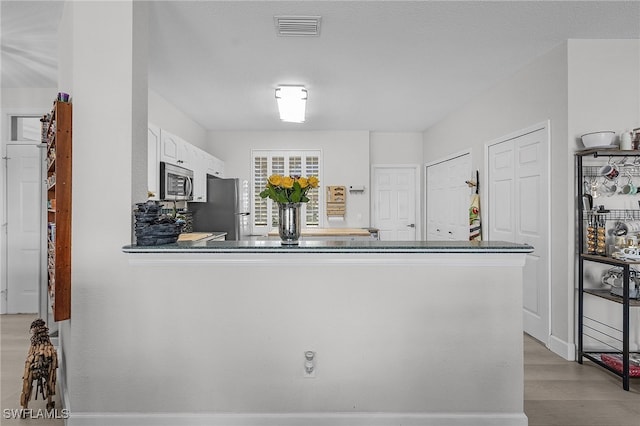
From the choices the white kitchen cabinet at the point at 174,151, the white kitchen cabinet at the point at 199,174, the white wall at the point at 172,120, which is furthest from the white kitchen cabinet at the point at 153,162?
the white kitchen cabinet at the point at 199,174

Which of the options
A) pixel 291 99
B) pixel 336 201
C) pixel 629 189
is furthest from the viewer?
pixel 336 201

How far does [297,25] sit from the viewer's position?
279 cm

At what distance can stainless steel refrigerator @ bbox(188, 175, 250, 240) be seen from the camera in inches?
218

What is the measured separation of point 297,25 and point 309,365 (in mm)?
2242

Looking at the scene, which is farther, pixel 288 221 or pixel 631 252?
pixel 631 252

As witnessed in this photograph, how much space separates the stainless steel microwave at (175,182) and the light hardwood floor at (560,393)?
1757mm

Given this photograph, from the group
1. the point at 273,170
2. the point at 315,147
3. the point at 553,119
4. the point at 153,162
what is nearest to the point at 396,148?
the point at 315,147

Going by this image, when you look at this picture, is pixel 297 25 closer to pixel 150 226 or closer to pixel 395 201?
pixel 150 226

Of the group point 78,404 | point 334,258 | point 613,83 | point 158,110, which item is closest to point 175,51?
point 158,110

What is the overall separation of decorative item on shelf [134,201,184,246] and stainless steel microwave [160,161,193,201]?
5.39ft

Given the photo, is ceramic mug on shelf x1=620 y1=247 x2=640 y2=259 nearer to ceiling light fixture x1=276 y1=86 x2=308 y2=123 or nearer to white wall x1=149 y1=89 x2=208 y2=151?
ceiling light fixture x1=276 y1=86 x2=308 y2=123

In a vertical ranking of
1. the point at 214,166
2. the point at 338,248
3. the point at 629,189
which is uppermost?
the point at 214,166

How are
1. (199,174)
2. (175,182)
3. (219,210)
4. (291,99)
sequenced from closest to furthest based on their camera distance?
(175,182) → (291,99) → (199,174) → (219,210)

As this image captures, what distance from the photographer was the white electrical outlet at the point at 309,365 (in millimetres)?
2145
